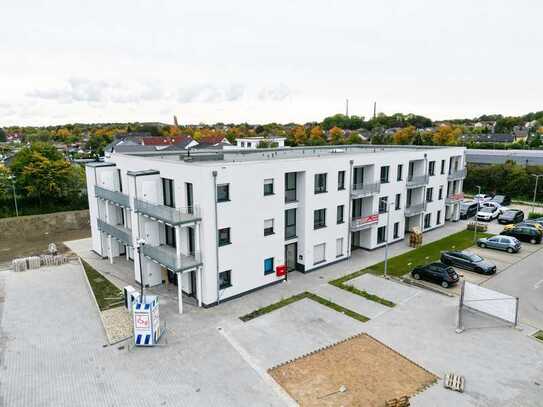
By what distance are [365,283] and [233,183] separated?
10.6 meters

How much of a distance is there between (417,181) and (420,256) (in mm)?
7235

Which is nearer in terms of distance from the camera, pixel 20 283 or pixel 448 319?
pixel 448 319

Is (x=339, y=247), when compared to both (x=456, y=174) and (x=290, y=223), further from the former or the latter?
(x=456, y=174)

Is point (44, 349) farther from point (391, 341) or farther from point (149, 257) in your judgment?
point (391, 341)

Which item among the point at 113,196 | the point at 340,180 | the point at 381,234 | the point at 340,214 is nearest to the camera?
the point at 113,196

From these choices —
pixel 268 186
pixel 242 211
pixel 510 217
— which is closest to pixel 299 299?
pixel 242 211

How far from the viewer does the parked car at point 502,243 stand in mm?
29500

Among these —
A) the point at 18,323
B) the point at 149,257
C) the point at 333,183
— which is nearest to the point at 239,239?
the point at 149,257

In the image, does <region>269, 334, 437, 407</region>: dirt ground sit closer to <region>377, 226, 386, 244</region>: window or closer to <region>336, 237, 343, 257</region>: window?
<region>336, 237, 343, 257</region>: window

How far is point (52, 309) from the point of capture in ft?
69.4

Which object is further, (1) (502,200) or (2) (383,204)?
(1) (502,200)

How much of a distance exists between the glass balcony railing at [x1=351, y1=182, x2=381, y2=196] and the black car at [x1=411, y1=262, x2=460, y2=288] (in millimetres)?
6618

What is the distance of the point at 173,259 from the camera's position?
1989 centimetres

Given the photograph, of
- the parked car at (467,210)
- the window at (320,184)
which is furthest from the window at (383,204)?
the parked car at (467,210)
